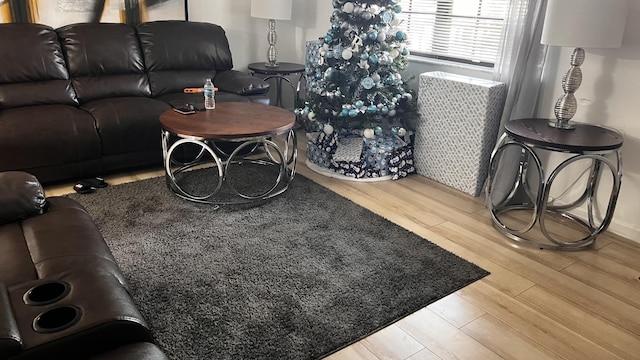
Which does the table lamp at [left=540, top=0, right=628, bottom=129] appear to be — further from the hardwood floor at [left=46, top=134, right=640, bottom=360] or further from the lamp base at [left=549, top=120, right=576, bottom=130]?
the hardwood floor at [left=46, top=134, right=640, bottom=360]

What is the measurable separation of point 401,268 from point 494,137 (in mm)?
1356

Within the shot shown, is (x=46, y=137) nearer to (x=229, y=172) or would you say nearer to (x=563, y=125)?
(x=229, y=172)

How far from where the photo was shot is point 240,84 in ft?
13.0

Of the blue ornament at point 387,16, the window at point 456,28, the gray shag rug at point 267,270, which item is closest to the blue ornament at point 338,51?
the blue ornament at point 387,16

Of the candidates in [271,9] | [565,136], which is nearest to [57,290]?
[565,136]

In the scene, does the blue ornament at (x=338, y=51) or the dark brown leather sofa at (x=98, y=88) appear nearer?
the dark brown leather sofa at (x=98, y=88)

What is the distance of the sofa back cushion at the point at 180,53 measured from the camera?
400cm

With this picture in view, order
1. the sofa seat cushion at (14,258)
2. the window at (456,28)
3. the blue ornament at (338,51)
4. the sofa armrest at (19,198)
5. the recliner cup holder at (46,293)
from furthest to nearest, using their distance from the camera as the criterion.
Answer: the blue ornament at (338,51) → the window at (456,28) → the sofa armrest at (19,198) → the sofa seat cushion at (14,258) → the recliner cup holder at (46,293)

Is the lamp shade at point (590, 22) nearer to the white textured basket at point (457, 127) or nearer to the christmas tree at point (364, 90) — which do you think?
the white textured basket at point (457, 127)

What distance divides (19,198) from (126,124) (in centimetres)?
162

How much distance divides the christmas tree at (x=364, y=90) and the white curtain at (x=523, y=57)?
736mm

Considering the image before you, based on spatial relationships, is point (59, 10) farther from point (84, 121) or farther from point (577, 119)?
point (577, 119)

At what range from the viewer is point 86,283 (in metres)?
1.38

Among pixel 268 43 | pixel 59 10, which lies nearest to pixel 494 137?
pixel 268 43
